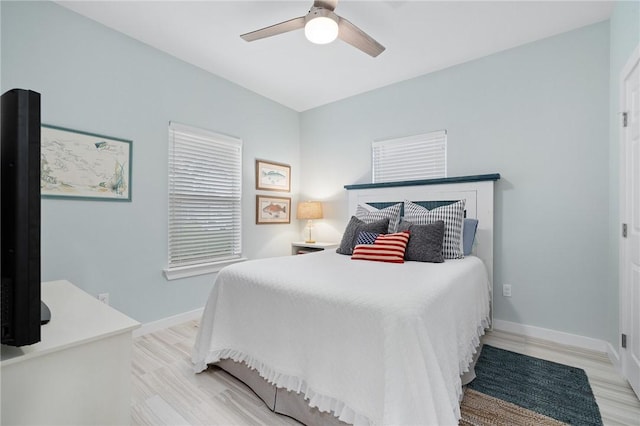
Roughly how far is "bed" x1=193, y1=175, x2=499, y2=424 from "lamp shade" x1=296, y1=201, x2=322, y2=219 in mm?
1779

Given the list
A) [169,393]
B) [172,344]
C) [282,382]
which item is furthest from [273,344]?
[172,344]

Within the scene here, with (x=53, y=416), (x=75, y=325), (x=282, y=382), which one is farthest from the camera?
(x=282, y=382)

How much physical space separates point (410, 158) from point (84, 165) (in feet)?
10.5

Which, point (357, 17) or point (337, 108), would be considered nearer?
point (357, 17)

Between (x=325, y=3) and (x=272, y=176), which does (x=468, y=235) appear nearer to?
(x=325, y=3)

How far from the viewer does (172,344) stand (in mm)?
2514

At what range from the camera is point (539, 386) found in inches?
74.6

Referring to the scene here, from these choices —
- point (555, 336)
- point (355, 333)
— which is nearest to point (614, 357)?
point (555, 336)

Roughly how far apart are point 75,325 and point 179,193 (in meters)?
2.23

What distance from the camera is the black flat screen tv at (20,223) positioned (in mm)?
756

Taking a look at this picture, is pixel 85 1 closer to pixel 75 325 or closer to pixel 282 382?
pixel 75 325

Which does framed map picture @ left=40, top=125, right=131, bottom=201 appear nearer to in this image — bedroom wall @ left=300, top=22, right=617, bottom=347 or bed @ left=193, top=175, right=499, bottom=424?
bed @ left=193, top=175, right=499, bottom=424

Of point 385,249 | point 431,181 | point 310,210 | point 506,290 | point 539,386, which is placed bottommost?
point 539,386

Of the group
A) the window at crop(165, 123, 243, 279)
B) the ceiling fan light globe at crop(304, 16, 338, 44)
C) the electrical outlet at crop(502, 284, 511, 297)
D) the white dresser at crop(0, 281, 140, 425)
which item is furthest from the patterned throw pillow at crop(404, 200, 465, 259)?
the white dresser at crop(0, 281, 140, 425)
